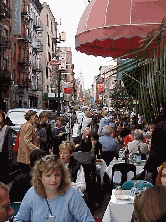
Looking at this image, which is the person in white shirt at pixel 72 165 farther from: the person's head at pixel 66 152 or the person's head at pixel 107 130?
the person's head at pixel 107 130

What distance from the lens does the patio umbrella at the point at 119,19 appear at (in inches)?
188

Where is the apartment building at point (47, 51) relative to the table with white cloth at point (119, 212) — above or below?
above

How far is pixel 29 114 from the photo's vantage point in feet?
27.0

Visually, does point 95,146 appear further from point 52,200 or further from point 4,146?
point 52,200

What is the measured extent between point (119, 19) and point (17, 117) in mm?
12050

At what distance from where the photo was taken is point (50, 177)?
12.6 feet

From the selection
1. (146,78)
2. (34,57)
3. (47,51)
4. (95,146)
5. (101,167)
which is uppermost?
(47,51)

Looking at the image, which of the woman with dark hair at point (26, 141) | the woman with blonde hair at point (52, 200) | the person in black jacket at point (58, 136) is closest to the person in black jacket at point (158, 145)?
the woman with blonde hair at point (52, 200)

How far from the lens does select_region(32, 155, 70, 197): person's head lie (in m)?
3.78

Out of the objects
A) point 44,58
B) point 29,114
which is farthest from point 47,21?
point 29,114

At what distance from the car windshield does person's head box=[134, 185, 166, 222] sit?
1386 cm

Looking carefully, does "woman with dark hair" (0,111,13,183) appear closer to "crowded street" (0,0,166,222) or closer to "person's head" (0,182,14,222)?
"crowded street" (0,0,166,222)

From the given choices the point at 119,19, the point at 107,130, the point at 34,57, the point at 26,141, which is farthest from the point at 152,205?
the point at 34,57

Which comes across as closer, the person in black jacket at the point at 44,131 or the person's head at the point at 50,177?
the person's head at the point at 50,177
